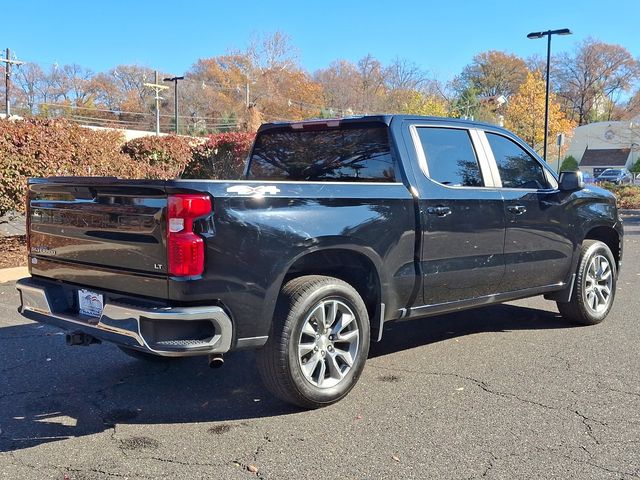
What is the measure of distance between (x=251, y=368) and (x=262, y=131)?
6.69 feet

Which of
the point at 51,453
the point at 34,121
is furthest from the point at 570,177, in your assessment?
the point at 34,121

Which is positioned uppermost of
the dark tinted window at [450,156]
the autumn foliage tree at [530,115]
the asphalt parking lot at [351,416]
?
the autumn foliage tree at [530,115]

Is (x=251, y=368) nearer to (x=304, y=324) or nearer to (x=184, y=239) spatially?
(x=304, y=324)

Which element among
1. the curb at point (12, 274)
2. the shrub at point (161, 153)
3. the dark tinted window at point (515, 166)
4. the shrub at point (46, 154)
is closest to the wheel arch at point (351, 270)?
the dark tinted window at point (515, 166)

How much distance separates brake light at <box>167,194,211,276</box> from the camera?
10.8ft

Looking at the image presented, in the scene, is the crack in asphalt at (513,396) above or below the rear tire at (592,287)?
below

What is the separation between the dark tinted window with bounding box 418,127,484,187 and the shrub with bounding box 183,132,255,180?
9.45 metres

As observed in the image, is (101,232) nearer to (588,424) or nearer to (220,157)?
(588,424)

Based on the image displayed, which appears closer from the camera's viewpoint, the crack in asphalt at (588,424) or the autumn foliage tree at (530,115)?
the crack in asphalt at (588,424)

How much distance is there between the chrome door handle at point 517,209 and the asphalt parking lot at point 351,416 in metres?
1.20

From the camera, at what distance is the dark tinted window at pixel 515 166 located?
530 centimetres

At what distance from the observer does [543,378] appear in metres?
4.55

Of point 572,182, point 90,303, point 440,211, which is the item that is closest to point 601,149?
point 572,182

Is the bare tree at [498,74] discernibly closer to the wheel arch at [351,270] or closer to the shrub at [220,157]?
the shrub at [220,157]
